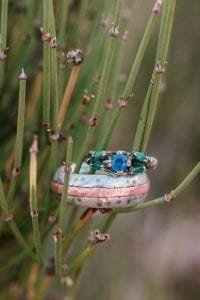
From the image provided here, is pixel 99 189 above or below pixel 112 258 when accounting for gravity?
above

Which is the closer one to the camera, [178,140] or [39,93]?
[39,93]

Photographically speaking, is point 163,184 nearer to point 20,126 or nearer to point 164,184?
point 164,184

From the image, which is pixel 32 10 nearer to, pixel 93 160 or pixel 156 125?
→ pixel 93 160

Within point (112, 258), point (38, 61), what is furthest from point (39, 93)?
point (112, 258)

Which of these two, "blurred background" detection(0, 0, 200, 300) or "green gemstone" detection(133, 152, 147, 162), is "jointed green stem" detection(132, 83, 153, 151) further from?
"blurred background" detection(0, 0, 200, 300)

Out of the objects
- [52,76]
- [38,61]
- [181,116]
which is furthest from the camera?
[181,116]

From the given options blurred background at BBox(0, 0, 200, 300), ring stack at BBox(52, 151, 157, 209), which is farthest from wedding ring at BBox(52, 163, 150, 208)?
blurred background at BBox(0, 0, 200, 300)
